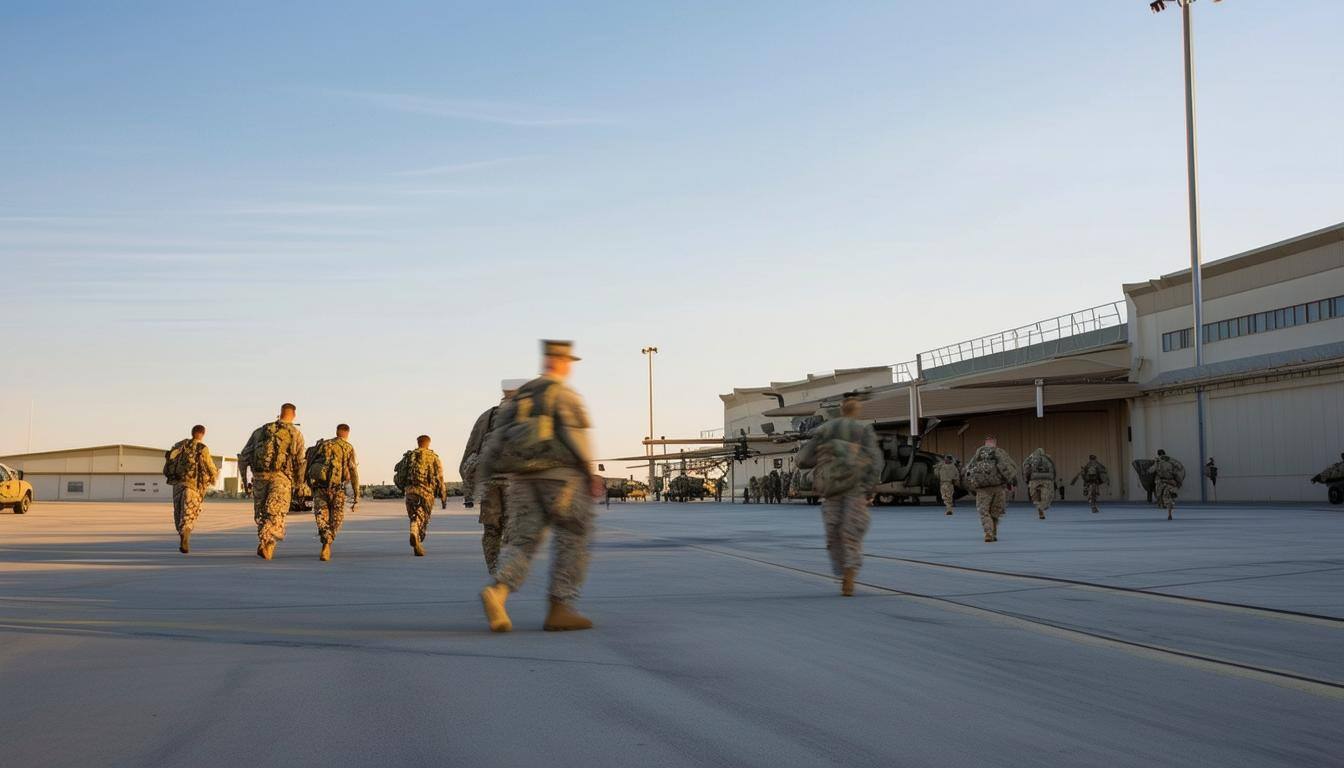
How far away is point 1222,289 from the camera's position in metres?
40.8

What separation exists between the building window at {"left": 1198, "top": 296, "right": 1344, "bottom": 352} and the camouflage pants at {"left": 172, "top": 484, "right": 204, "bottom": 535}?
3543cm

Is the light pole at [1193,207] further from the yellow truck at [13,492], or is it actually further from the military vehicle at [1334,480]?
the yellow truck at [13,492]

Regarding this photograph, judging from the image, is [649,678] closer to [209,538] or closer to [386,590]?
[386,590]

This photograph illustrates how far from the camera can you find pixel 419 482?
45.6 ft

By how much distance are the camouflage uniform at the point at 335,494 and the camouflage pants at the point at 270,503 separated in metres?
0.41

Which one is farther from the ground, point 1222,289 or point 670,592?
point 1222,289

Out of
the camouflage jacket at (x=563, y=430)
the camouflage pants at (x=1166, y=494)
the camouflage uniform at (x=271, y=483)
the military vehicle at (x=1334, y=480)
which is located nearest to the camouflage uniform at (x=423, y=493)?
the camouflage uniform at (x=271, y=483)

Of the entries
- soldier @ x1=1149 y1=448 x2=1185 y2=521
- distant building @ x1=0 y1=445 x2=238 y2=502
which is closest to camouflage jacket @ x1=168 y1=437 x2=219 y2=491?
soldier @ x1=1149 y1=448 x2=1185 y2=521

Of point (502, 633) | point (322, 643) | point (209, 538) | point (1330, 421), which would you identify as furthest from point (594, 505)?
point (1330, 421)

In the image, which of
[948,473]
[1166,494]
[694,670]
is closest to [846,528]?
[694,670]

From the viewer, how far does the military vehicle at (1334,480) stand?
32.2 metres

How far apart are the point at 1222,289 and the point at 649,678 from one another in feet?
137

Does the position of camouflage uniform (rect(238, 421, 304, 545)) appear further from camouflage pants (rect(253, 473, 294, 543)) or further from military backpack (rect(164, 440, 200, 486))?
military backpack (rect(164, 440, 200, 486))

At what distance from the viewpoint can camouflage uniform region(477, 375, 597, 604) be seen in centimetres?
670
